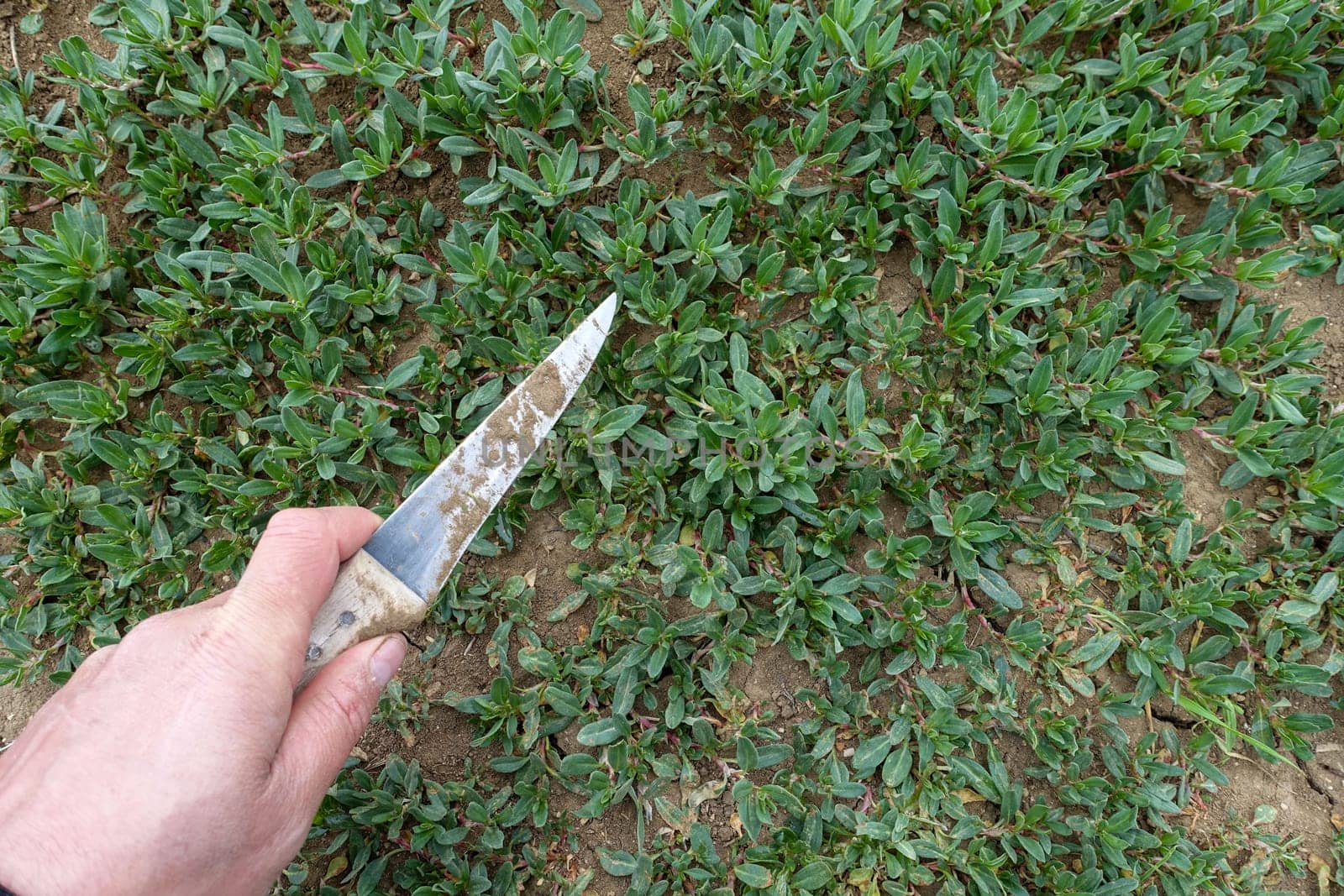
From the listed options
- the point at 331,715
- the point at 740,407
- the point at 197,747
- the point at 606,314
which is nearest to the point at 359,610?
the point at 331,715

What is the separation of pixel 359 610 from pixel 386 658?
0.42 feet

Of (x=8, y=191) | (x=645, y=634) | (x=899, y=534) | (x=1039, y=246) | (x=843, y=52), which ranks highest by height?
(x=8, y=191)

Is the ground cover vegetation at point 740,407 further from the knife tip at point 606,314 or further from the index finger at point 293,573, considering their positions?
the index finger at point 293,573

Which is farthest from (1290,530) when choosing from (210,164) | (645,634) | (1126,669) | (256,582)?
(210,164)

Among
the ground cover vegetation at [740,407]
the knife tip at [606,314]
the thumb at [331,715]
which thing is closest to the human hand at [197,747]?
the thumb at [331,715]

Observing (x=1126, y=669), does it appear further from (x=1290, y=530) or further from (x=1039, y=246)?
(x=1039, y=246)

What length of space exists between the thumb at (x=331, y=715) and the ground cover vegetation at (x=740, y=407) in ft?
2.11

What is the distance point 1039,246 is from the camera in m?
2.59

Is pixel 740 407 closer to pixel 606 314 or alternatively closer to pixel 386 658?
pixel 606 314

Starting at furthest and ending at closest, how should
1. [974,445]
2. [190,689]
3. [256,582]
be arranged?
[974,445] → [256,582] → [190,689]

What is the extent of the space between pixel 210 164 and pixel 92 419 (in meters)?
0.88

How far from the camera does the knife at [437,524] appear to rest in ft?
6.04

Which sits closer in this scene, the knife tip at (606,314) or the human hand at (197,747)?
the human hand at (197,747)

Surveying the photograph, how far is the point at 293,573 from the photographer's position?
1735 mm
